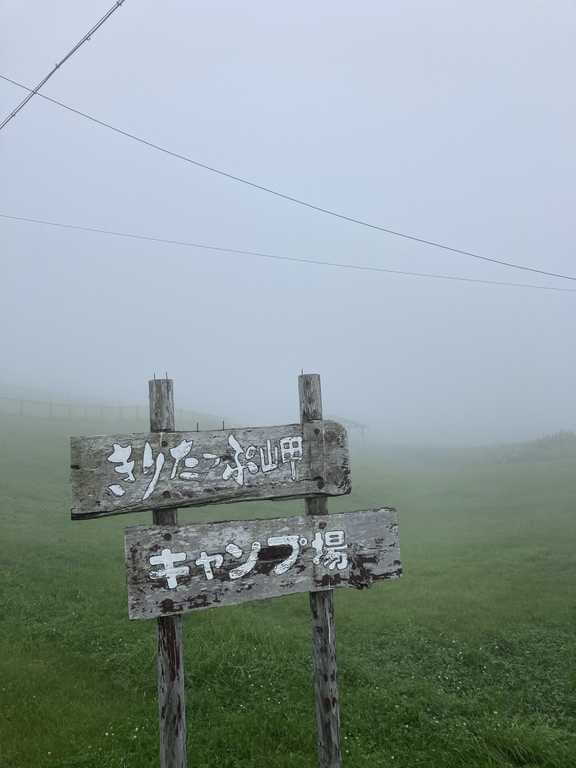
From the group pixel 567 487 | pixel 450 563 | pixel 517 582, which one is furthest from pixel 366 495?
pixel 517 582

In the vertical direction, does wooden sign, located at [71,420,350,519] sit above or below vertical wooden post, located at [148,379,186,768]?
above

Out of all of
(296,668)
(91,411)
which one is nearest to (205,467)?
(296,668)

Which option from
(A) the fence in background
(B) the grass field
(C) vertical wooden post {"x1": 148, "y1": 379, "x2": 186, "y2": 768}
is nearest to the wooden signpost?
(C) vertical wooden post {"x1": 148, "y1": 379, "x2": 186, "y2": 768}

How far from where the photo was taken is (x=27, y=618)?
12.1m

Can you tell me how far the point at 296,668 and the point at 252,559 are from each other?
486cm

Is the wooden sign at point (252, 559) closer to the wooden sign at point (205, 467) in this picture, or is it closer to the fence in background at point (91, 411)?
the wooden sign at point (205, 467)

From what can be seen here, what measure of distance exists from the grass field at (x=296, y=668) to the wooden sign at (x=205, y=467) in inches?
133

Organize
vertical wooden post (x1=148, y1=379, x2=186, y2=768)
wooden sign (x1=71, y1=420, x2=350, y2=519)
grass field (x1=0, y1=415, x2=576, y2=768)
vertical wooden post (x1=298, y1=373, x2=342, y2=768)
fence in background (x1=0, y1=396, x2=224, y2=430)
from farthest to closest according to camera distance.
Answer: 1. fence in background (x1=0, y1=396, x2=224, y2=430)
2. grass field (x1=0, y1=415, x2=576, y2=768)
3. vertical wooden post (x1=298, y1=373, x2=342, y2=768)
4. vertical wooden post (x1=148, y1=379, x2=186, y2=768)
5. wooden sign (x1=71, y1=420, x2=350, y2=519)

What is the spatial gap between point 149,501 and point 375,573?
95.0 inches

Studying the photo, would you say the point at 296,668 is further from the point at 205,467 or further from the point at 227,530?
the point at 205,467

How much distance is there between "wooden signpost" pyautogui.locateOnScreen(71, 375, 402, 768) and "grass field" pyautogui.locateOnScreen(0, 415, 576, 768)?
196 centimetres

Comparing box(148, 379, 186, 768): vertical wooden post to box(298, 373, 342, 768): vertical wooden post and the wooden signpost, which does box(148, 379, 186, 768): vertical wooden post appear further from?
box(298, 373, 342, 768): vertical wooden post

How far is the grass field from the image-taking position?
7.05m

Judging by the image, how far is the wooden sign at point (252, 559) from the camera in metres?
5.31
